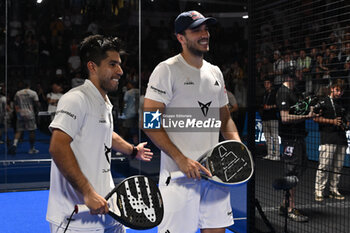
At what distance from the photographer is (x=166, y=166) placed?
2.70 m

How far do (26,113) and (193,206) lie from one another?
505 centimetres

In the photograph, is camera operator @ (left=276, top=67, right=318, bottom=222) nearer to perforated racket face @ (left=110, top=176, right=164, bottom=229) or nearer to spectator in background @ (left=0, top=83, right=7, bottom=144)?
perforated racket face @ (left=110, top=176, right=164, bottom=229)

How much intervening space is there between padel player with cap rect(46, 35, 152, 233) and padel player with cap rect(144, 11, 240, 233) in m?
Result: 0.37

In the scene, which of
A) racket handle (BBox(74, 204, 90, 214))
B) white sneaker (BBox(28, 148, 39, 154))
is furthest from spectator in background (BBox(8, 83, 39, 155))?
racket handle (BBox(74, 204, 90, 214))

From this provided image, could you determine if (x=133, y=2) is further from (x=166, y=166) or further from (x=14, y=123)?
(x=166, y=166)

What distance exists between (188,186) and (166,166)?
0.19 m

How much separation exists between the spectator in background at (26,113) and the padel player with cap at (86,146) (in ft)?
16.0

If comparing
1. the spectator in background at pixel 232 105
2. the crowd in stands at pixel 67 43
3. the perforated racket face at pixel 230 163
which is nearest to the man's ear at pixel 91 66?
the perforated racket face at pixel 230 163

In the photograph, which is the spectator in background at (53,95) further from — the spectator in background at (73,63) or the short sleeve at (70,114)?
the short sleeve at (70,114)

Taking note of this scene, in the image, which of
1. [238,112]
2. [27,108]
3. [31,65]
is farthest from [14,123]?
[238,112]

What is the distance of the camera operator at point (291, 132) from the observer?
4.58 metres

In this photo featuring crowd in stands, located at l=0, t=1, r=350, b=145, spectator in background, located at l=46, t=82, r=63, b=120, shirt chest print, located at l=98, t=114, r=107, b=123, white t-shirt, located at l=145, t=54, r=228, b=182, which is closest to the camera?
shirt chest print, located at l=98, t=114, r=107, b=123


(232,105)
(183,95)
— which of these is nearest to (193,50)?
(183,95)

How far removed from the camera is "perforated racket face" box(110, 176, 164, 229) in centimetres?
213
